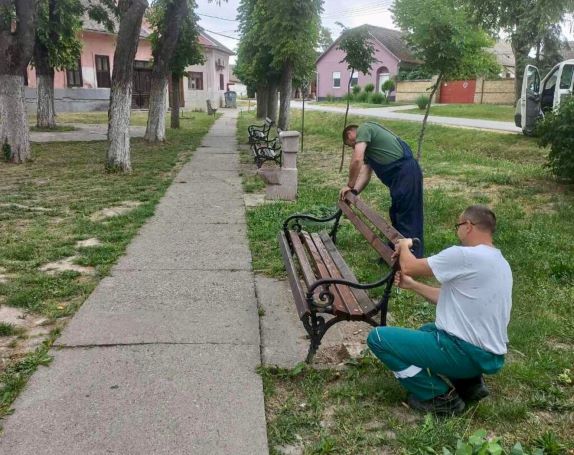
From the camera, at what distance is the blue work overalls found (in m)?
5.08

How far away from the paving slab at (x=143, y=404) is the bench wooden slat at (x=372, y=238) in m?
1.09

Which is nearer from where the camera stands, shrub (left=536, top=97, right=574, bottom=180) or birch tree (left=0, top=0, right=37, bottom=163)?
shrub (left=536, top=97, right=574, bottom=180)

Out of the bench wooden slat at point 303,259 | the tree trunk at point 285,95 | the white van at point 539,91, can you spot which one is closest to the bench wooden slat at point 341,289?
the bench wooden slat at point 303,259

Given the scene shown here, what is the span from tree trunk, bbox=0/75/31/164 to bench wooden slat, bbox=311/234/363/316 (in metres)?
9.38

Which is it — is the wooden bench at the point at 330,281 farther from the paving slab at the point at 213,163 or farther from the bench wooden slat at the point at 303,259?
the paving slab at the point at 213,163

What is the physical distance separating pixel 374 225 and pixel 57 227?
172 inches

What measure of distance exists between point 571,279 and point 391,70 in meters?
45.2

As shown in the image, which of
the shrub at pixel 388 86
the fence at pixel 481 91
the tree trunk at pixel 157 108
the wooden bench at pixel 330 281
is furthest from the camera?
the shrub at pixel 388 86

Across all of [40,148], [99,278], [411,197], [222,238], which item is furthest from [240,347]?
[40,148]

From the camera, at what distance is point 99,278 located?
5031 millimetres

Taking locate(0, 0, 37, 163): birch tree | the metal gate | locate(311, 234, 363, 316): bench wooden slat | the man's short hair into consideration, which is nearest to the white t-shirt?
the man's short hair

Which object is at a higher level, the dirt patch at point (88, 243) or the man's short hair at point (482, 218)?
the man's short hair at point (482, 218)

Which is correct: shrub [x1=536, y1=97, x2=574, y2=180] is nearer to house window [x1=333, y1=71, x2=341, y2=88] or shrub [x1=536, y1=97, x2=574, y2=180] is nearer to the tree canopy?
the tree canopy

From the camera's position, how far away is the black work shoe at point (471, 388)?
9.84 feet
